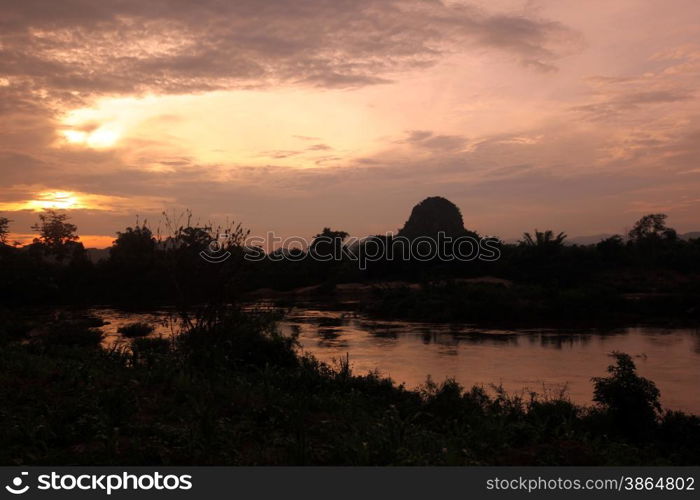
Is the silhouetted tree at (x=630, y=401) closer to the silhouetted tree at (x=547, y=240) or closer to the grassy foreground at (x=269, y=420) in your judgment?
the grassy foreground at (x=269, y=420)

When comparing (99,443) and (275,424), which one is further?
(275,424)

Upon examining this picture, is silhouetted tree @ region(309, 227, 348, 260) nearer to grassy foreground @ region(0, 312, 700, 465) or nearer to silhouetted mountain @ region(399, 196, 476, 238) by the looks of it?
silhouetted mountain @ region(399, 196, 476, 238)

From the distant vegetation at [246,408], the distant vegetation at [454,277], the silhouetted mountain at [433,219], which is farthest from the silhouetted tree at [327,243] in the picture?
the distant vegetation at [246,408]

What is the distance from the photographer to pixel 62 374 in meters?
8.93

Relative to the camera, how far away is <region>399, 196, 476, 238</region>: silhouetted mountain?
72125 millimetres

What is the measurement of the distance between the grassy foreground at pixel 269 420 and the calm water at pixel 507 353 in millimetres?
2596

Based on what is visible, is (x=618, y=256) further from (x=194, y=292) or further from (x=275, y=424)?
(x=275, y=424)

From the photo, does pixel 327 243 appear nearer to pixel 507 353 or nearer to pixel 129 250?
pixel 129 250

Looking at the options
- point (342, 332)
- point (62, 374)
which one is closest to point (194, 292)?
point (62, 374)

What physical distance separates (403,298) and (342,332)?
31.4 feet

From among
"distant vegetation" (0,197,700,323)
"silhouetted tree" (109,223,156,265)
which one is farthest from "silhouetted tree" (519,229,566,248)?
"silhouetted tree" (109,223,156,265)

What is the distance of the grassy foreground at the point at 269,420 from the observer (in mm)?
5535

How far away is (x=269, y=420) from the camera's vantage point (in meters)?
7.08

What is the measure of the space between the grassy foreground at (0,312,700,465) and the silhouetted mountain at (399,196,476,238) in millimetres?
58841
